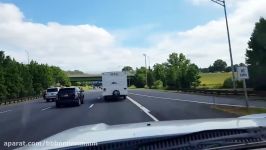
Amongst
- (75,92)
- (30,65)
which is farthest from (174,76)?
(75,92)

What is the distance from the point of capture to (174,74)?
113 m

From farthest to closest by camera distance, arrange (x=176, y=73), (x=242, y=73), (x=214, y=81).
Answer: (x=214, y=81) → (x=176, y=73) → (x=242, y=73)

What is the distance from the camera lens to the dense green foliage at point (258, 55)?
196 ft

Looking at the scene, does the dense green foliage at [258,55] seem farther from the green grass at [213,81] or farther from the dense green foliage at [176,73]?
the dense green foliage at [176,73]

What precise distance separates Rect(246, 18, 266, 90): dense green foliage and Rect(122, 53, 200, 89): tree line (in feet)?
127

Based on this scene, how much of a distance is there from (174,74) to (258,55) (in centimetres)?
5213

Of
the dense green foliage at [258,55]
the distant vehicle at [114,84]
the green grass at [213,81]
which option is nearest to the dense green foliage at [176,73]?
the green grass at [213,81]

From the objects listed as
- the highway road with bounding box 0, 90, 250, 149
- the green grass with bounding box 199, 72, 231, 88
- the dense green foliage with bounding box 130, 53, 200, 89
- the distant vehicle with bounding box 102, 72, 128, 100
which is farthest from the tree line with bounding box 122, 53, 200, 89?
the highway road with bounding box 0, 90, 250, 149

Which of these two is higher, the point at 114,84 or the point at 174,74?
the point at 174,74

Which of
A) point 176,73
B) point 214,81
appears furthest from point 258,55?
point 214,81

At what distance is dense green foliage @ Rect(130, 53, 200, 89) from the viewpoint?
336 ft

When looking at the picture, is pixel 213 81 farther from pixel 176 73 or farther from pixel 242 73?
pixel 242 73

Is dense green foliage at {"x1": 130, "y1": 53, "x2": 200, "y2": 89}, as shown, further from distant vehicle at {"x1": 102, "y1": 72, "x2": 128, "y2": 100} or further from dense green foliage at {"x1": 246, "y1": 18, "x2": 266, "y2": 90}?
distant vehicle at {"x1": 102, "y1": 72, "x2": 128, "y2": 100}

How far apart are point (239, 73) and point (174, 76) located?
89.4 metres
